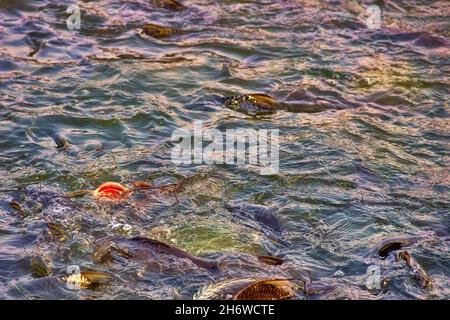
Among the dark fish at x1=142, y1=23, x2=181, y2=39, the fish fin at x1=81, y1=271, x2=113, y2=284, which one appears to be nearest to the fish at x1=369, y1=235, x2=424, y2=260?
the fish fin at x1=81, y1=271, x2=113, y2=284

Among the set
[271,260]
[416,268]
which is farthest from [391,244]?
[271,260]

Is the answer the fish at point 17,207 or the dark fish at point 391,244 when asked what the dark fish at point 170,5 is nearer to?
the fish at point 17,207

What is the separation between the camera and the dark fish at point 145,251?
5027mm

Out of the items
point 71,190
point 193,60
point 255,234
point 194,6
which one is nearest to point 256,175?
point 255,234

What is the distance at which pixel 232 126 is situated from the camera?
23.3 feet

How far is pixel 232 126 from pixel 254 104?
1.47 ft

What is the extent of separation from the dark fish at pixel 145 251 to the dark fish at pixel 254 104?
8.31ft

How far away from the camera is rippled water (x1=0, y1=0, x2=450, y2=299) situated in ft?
17.1

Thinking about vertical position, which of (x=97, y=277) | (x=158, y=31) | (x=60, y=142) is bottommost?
(x=60, y=142)

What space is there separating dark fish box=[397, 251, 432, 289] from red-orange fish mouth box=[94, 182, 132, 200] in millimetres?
1976

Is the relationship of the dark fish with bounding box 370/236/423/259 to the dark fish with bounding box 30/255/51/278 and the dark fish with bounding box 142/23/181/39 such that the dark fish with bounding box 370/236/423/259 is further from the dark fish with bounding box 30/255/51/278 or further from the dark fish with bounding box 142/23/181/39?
the dark fish with bounding box 142/23/181/39

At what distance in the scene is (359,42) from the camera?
8883 mm

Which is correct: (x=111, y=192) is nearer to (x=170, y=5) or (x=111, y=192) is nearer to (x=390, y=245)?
(x=390, y=245)

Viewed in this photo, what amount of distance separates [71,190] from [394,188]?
2.40m
